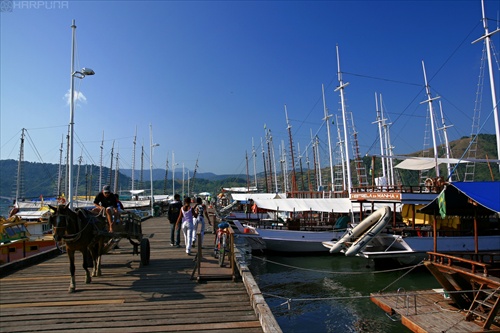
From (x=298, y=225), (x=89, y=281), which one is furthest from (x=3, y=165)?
(x=89, y=281)

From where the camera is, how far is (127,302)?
695cm

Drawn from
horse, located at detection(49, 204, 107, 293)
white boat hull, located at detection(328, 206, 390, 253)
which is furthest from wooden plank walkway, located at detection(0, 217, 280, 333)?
white boat hull, located at detection(328, 206, 390, 253)

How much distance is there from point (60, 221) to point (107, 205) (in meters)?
2.60

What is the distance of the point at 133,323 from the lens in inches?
233

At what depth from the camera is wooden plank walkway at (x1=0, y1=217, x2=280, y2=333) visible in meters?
5.83

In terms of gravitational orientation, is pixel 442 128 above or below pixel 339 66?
below

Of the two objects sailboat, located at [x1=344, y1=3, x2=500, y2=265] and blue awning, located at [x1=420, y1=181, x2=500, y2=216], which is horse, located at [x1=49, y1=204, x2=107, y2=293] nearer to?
blue awning, located at [x1=420, y1=181, x2=500, y2=216]

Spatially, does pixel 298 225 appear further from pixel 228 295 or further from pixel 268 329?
pixel 268 329

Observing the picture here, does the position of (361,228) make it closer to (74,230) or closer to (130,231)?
(130,231)

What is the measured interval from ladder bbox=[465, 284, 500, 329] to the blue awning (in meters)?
2.11

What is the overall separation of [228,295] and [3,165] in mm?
152916

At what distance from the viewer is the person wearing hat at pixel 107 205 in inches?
364

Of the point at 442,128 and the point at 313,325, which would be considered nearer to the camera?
the point at 313,325

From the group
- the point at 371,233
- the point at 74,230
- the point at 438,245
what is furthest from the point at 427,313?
the point at 74,230
